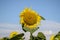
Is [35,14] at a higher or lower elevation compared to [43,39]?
higher

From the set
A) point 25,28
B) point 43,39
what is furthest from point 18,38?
point 43,39

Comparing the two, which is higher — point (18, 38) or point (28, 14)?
point (28, 14)

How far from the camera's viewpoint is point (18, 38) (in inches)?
18.2

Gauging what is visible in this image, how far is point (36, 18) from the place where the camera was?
54 cm

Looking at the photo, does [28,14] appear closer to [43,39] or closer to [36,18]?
[36,18]

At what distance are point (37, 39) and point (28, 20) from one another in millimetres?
114

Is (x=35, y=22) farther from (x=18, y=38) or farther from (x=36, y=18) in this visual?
(x=18, y=38)

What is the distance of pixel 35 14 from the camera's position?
578 millimetres

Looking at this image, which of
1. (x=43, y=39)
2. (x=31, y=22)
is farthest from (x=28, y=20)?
(x=43, y=39)

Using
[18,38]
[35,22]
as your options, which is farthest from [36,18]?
[18,38]

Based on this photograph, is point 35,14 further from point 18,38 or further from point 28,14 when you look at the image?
point 18,38

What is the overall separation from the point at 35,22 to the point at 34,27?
0.08 ft

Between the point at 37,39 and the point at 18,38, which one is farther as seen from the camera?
the point at 37,39

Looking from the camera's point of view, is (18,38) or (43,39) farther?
(43,39)
